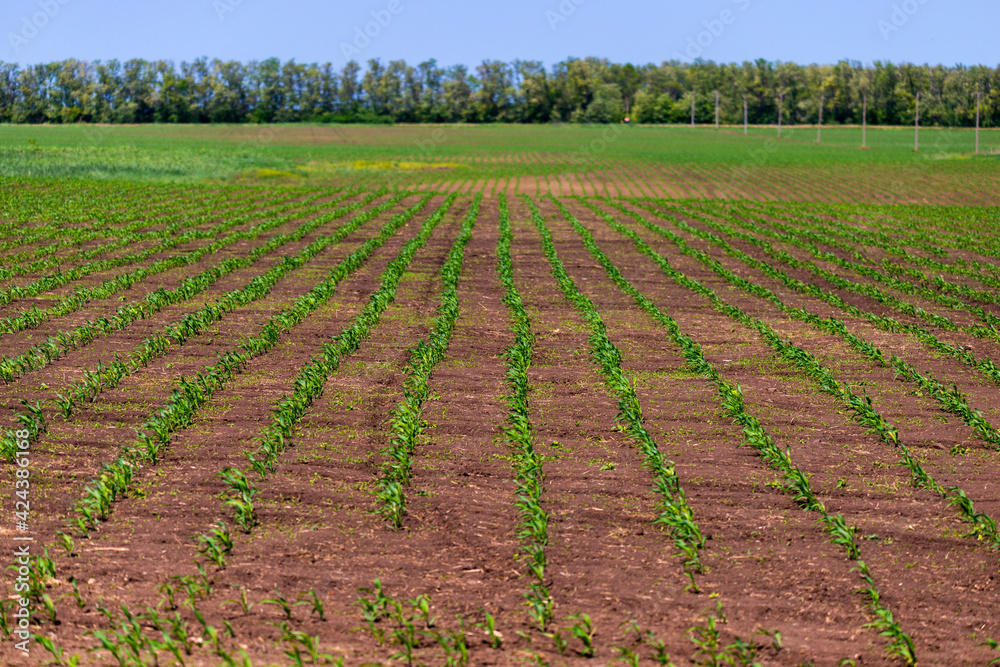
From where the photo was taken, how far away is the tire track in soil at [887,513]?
18.3 feet

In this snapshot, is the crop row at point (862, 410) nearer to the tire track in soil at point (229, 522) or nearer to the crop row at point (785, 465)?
the crop row at point (785, 465)

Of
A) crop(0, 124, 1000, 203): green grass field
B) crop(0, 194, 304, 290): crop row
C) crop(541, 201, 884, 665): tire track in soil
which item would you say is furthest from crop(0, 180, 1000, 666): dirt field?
crop(0, 124, 1000, 203): green grass field

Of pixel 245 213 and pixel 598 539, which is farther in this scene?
pixel 245 213

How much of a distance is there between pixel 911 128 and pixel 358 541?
139 metres

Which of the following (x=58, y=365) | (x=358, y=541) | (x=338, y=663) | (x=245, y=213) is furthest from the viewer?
(x=245, y=213)

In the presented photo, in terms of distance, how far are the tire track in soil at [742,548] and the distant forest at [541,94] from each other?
402 feet

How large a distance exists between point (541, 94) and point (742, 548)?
149 meters

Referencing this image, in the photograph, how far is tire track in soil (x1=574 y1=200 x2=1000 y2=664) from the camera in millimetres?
5566

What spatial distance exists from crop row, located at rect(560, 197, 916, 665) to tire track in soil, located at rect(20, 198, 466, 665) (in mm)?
3453

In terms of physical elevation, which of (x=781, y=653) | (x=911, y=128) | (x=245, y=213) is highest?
(x=911, y=128)

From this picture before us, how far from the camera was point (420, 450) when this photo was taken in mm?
8172

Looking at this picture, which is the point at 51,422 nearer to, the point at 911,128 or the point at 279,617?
the point at 279,617

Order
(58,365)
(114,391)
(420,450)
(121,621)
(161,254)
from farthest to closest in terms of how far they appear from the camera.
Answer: (161,254) → (58,365) → (114,391) → (420,450) → (121,621)

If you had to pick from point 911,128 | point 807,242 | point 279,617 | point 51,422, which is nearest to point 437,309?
point 51,422
